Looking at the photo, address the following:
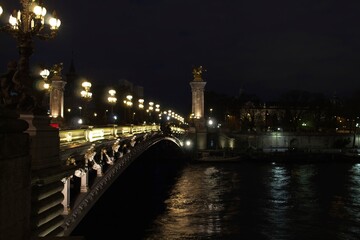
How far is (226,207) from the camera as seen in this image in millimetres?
30203

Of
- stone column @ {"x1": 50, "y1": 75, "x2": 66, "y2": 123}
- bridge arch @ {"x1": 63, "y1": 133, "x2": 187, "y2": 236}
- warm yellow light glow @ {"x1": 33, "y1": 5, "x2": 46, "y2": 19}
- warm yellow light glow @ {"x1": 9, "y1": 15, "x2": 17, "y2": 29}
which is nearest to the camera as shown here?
warm yellow light glow @ {"x1": 9, "y1": 15, "x2": 17, "y2": 29}

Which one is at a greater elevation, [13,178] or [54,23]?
[54,23]

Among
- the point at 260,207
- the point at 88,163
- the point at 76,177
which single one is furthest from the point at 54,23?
the point at 260,207

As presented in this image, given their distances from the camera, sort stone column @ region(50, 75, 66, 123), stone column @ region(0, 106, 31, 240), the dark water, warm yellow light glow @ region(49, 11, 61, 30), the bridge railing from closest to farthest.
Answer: stone column @ region(0, 106, 31, 240), warm yellow light glow @ region(49, 11, 61, 30), the bridge railing, the dark water, stone column @ region(50, 75, 66, 123)

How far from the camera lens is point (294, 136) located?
265ft

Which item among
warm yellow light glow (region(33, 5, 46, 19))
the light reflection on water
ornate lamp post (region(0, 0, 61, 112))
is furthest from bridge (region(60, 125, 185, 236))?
the light reflection on water

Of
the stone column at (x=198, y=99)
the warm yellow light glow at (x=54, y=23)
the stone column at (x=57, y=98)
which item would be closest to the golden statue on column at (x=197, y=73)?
the stone column at (x=198, y=99)

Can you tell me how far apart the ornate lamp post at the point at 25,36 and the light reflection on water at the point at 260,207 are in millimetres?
13194

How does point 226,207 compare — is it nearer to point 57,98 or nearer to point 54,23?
point 54,23

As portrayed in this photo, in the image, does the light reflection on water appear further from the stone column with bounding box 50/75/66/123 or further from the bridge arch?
the stone column with bounding box 50/75/66/123

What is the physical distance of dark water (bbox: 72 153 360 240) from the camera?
23.6 m

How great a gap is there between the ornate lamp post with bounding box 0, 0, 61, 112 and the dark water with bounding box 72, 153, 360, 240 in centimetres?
1076

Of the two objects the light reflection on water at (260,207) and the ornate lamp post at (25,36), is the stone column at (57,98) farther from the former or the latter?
the ornate lamp post at (25,36)

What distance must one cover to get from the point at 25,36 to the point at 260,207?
21.8m
